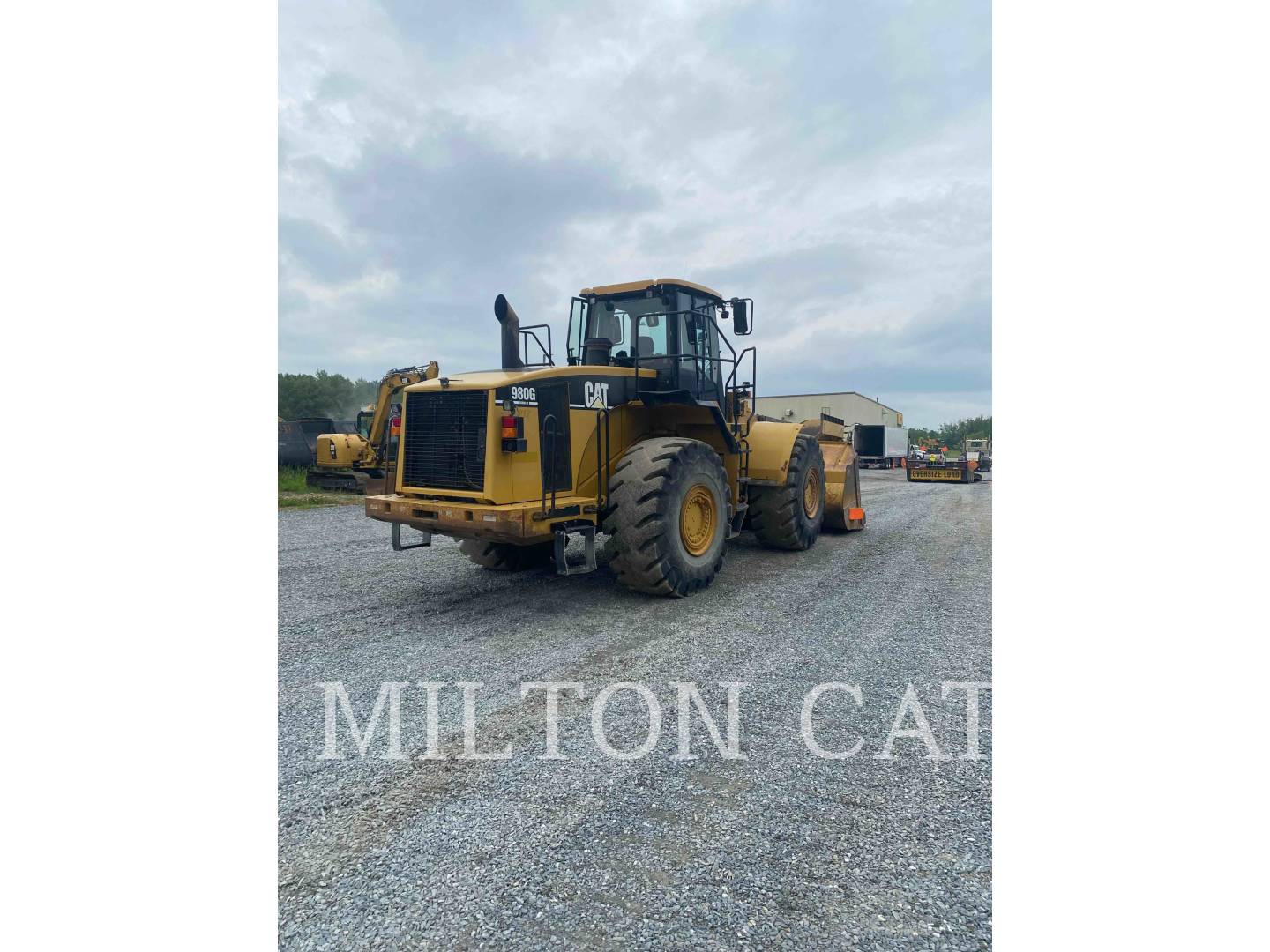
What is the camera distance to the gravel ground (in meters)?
2.15

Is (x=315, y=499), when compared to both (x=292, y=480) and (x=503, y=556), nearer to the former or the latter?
(x=292, y=480)

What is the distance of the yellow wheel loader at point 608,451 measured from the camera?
5465mm

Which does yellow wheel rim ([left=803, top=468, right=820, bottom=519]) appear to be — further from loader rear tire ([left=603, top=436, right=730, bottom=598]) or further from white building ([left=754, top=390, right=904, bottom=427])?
white building ([left=754, top=390, right=904, bottom=427])

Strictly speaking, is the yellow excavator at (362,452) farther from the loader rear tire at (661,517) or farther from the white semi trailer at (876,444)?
the white semi trailer at (876,444)

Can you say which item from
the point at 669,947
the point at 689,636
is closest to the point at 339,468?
the point at 689,636

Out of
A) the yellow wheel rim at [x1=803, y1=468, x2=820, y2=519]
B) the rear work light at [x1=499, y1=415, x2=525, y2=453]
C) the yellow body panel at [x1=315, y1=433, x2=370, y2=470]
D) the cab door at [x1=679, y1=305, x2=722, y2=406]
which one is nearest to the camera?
the rear work light at [x1=499, y1=415, x2=525, y2=453]

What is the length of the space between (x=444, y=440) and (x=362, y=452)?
39.0ft

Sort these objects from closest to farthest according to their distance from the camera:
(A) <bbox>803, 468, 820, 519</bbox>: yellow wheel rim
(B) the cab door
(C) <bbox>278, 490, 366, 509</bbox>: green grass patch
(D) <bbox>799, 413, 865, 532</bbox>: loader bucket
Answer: (B) the cab door
(A) <bbox>803, 468, 820, 519</bbox>: yellow wheel rim
(D) <bbox>799, 413, 865, 532</bbox>: loader bucket
(C) <bbox>278, 490, 366, 509</bbox>: green grass patch

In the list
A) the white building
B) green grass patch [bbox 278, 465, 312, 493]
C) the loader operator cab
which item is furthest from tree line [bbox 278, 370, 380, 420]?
the loader operator cab

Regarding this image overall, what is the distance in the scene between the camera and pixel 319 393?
37312 mm

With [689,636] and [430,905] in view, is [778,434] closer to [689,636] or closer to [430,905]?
[689,636]

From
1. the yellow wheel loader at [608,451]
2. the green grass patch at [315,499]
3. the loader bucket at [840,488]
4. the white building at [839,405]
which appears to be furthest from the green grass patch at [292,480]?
the white building at [839,405]

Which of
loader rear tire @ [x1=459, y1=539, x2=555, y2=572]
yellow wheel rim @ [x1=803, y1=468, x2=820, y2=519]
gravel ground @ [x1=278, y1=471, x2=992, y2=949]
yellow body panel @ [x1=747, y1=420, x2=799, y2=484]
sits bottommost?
gravel ground @ [x1=278, y1=471, x2=992, y2=949]

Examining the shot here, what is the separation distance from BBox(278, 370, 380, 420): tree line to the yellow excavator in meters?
18.0
